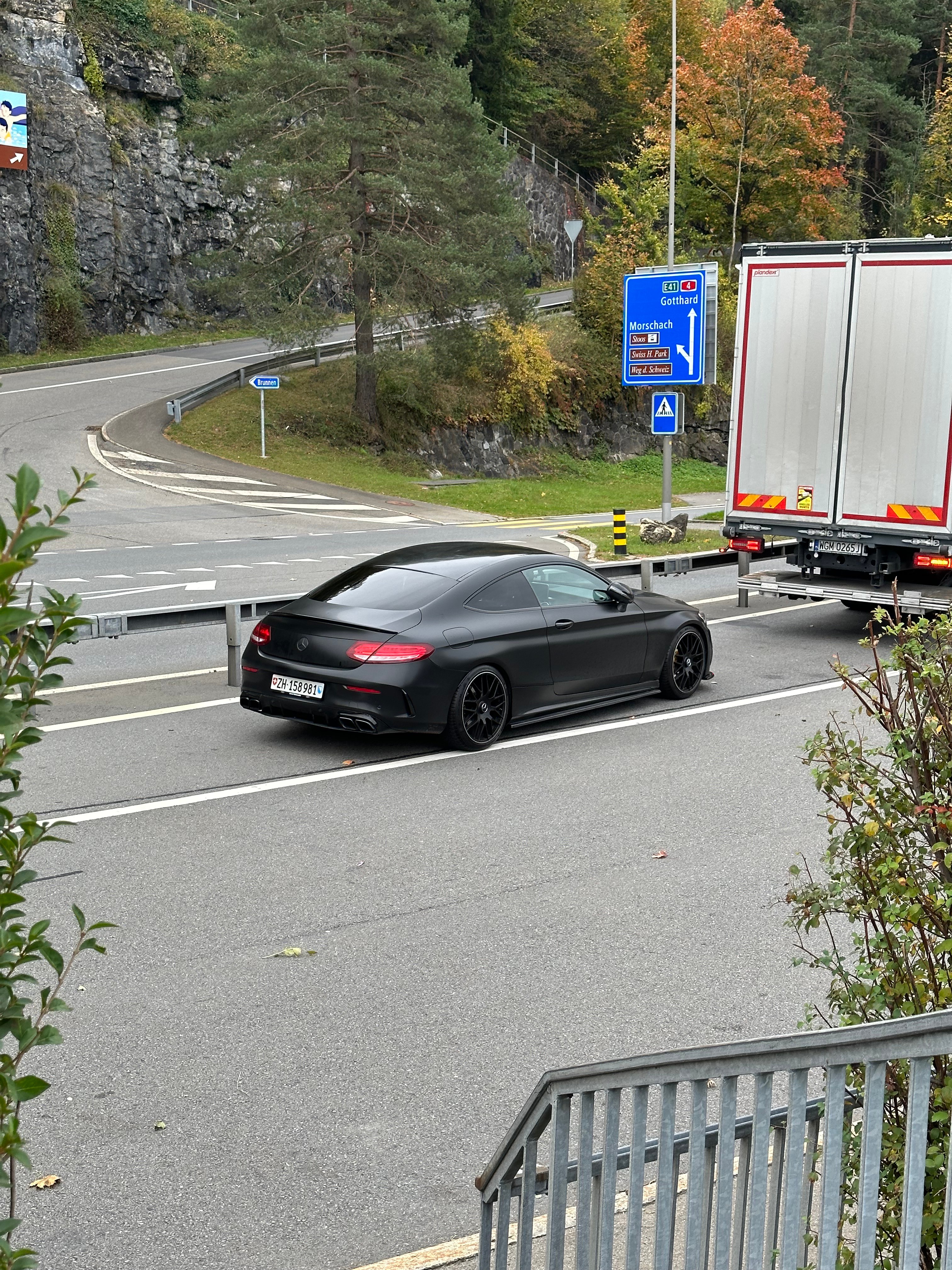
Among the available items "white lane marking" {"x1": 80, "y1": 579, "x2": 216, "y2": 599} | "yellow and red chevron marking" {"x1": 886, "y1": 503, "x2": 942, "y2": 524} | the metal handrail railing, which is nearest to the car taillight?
"yellow and red chevron marking" {"x1": 886, "y1": 503, "x2": 942, "y2": 524}

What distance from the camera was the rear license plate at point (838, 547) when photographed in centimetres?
1531

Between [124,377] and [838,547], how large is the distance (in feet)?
111

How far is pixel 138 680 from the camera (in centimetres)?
1255

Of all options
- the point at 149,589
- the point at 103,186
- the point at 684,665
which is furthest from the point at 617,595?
the point at 103,186

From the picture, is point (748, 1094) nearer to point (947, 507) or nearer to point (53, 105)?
point (947, 507)

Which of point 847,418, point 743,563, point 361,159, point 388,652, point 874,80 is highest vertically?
point 874,80

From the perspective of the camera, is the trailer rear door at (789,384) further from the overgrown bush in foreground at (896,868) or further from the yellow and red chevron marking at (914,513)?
the overgrown bush in foreground at (896,868)

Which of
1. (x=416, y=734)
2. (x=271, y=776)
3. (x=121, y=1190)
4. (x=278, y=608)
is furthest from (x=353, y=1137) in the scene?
(x=278, y=608)

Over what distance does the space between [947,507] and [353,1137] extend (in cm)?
1152

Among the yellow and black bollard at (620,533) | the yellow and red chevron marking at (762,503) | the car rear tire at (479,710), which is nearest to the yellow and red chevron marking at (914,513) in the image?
the yellow and red chevron marking at (762,503)

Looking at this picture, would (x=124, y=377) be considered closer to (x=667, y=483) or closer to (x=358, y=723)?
(x=667, y=483)

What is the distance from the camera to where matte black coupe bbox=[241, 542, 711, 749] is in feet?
32.1

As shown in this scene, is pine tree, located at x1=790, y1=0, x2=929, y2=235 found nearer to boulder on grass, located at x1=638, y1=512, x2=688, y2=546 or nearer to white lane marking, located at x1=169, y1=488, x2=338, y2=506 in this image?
white lane marking, located at x1=169, y1=488, x2=338, y2=506

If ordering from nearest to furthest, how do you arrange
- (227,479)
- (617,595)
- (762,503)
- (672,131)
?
(617,595) < (762,503) < (672,131) < (227,479)
